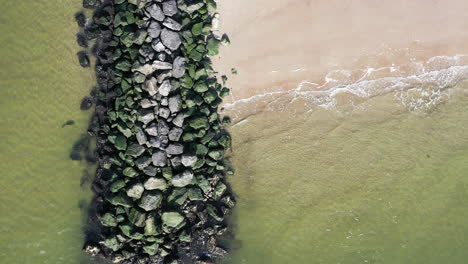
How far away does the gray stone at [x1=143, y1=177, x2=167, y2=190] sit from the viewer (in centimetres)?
980

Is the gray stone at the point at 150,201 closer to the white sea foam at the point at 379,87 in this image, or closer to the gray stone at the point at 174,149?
the gray stone at the point at 174,149

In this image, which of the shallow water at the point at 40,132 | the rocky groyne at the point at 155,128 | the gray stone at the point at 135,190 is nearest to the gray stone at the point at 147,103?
the rocky groyne at the point at 155,128

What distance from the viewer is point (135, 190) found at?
32.2 ft

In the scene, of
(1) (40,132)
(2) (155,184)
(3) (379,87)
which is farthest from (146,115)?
(3) (379,87)

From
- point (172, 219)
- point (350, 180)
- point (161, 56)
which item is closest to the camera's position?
point (161, 56)

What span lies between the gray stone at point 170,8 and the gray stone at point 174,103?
2466mm

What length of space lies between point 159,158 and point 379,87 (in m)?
7.39

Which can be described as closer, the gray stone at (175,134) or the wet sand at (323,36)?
the gray stone at (175,134)

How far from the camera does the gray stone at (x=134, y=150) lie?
9.75 metres

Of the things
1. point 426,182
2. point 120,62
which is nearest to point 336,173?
point 426,182

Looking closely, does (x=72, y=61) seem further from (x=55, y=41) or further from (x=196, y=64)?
(x=196, y=64)

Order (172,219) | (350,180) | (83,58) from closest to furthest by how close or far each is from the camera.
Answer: (172,219) → (83,58) → (350,180)

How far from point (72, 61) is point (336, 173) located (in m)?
9.29

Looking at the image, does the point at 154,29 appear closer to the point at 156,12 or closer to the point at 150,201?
the point at 156,12
